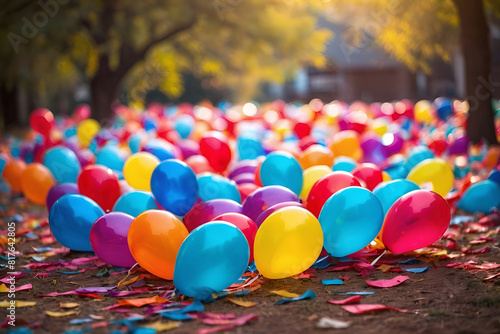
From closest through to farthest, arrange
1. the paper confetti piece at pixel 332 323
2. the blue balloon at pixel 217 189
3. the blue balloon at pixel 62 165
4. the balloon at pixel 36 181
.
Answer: the paper confetti piece at pixel 332 323
the blue balloon at pixel 217 189
the balloon at pixel 36 181
the blue balloon at pixel 62 165

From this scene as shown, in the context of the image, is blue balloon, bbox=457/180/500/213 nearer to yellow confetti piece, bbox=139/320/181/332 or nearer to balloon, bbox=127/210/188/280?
balloon, bbox=127/210/188/280

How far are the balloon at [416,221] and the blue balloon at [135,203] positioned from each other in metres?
2.01

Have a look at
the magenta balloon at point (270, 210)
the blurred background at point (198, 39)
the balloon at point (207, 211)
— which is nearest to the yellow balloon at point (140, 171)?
the balloon at point (207, 211)

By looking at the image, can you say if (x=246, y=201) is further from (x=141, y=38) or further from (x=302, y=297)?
(x=141, y=38)

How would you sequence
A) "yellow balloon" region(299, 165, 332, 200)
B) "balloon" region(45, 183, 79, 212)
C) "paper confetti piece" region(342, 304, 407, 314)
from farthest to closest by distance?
1. "balloon" region(45, 183, 79, 212)
2. "yellow balloon" region(299, 165, 332, 200)
3. "paper confetti piece" region(342, 304, 407, 314)

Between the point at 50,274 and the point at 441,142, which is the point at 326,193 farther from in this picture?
the point at 441,142

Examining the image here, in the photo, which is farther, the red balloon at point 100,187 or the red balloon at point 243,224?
the red balloon at point 100,187

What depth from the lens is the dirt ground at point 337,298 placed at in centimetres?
311

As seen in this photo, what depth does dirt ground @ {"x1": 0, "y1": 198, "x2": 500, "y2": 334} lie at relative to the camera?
3109 mm

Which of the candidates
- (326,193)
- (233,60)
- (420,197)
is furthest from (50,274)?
(233,60)

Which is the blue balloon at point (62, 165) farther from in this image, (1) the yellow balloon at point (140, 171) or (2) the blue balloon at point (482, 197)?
(2) the blue balloon at point (482, 197)

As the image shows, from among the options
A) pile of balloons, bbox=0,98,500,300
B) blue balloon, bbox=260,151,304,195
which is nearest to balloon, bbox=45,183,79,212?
pile of balloons, bbox=0,98,500,300

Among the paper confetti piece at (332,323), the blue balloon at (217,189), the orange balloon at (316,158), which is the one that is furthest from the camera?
the orange balloon at (316,158)

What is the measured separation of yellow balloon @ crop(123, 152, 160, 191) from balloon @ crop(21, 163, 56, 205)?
1.56 meters
